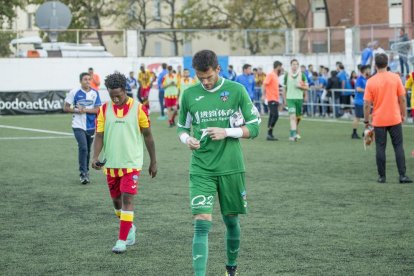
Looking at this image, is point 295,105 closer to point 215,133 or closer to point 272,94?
point 272,94

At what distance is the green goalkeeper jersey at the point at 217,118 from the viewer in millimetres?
8008

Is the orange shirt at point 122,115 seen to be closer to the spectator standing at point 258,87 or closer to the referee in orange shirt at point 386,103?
the referee in orange shirt at point 386,103

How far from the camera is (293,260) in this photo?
9211mm

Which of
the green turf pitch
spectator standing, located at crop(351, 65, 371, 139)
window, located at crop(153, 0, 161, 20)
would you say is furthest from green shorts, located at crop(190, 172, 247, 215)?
window, located at crop(153, 0, 161, 20)

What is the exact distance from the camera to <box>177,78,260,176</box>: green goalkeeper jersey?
Result: 801 centimetres

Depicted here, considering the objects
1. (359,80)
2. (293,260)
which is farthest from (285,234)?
(359,80)

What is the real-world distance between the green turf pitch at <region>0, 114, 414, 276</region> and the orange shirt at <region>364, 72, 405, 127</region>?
1.04m

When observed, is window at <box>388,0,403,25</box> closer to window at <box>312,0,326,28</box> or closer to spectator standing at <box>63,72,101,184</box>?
window at <box>312,0,326,28</box>

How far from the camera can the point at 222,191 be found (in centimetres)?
809

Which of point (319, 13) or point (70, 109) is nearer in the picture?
point (70, 109)

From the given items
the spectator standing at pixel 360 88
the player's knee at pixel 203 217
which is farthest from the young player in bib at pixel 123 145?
the spectator standing at pixel 360 88

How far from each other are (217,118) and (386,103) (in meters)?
7.53

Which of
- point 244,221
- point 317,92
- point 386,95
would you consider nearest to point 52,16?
point 317,92

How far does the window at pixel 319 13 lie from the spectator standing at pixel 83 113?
1781 inches
